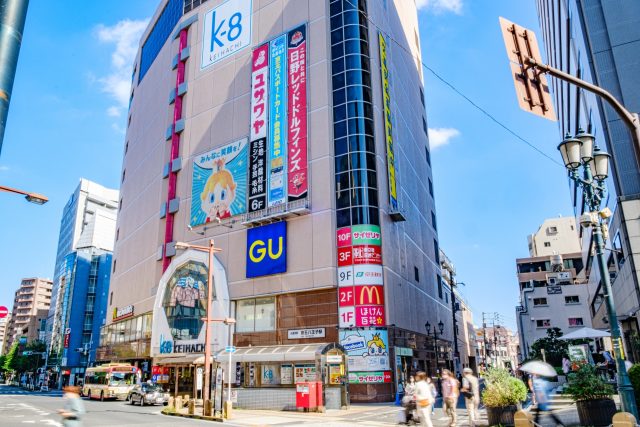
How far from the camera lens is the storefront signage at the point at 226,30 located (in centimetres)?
5047

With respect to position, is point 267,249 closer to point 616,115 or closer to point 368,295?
point 368,295

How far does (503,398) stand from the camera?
15.5 meters

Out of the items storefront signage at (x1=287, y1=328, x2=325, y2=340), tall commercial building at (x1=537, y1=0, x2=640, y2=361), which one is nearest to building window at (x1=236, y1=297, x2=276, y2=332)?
storefront signage at (x1=287, y1=328, x2=325, y2=340)

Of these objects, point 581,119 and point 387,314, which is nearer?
point 387,314

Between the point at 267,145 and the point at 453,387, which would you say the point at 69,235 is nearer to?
the point at 267,145

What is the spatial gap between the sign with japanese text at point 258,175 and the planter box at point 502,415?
2938cm

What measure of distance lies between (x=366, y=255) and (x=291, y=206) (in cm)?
802

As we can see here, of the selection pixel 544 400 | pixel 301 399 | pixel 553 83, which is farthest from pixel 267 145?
pixel 553 83

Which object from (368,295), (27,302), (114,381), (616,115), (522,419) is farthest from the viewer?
(27,302)

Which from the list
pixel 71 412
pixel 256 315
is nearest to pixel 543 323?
pixel 256 315

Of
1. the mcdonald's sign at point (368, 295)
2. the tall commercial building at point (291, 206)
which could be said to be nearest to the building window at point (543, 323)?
the tall commercial building at point (291, 206)

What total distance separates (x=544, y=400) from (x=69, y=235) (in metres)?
136

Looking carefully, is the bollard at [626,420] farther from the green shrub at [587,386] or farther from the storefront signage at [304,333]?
the storefront signage at [304,333]

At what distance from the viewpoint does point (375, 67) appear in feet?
142
